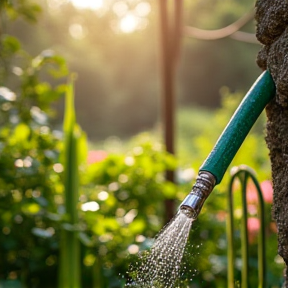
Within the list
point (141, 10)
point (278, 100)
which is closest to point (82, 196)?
point (278, 100)

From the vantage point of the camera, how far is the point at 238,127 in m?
0.64

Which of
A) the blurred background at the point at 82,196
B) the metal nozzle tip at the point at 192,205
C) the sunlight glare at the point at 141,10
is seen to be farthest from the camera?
the sunlight glare at the point at 141,10

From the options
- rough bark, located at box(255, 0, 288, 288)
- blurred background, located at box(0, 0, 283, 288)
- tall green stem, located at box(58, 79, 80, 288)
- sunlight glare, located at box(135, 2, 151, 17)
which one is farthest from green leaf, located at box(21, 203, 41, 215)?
sunlight glare, located at box(135, 2, 151, 17)

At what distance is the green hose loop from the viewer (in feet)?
1.98

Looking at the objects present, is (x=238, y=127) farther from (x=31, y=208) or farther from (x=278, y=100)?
(x=31, y=208)

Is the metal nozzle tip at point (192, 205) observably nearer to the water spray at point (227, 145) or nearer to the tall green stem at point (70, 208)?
the water spray at point (227, 145)

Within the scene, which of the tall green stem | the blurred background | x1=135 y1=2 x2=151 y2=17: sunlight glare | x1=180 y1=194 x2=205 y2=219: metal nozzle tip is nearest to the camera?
x1=180 y1=194 x2=205 y2=219: metal nozzle tip

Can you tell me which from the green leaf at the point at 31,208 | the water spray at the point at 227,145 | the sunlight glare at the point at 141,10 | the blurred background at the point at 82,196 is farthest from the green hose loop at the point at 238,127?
the sunlight glare at the point at 141,10

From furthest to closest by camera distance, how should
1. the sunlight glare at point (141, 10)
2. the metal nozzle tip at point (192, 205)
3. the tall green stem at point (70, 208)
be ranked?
1. the sunlight glare at point (141, 10)
2. the tall green stem at point (70, 208)
3. the metal nozzle tip at point (192, 205)

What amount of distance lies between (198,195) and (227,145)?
0.07 meters

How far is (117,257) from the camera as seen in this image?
1604mm

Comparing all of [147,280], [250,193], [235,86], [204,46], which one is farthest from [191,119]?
[147,280]

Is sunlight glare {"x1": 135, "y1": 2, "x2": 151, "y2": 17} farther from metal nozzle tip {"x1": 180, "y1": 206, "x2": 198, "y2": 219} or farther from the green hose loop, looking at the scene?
metal nozzle tip {"x1": 180, "y1": 206, "x2": 198, "y2": 219}

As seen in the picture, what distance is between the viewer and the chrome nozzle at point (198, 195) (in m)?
0.57
